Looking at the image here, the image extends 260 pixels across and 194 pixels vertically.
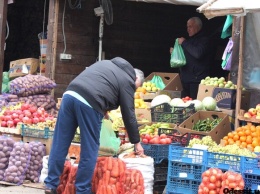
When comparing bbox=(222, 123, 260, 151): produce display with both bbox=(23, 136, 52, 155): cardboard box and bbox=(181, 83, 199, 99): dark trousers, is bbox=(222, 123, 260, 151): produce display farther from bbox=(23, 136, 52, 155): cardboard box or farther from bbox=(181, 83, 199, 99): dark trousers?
bbox=(181, 83, 199, 99): dark trousers

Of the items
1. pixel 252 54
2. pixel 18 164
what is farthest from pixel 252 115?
pixel 18 164

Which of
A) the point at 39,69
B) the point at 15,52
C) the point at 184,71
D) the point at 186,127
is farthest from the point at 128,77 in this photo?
the point at 15,52

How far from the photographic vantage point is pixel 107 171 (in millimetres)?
6715

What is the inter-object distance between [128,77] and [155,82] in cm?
482

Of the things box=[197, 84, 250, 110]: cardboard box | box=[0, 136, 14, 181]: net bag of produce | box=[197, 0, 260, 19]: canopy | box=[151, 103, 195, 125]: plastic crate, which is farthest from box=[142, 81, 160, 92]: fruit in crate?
box=[0, 136, 14, 181]: net bag of produce

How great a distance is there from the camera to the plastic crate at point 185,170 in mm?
6875

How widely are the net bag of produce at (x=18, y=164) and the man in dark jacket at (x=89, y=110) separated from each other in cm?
135

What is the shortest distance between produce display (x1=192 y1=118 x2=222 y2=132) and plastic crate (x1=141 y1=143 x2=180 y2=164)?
1.20m

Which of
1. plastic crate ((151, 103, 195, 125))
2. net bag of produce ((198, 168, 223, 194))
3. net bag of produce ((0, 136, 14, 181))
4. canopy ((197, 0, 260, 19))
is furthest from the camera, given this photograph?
plastic crate ((151, 103, 195, 125))

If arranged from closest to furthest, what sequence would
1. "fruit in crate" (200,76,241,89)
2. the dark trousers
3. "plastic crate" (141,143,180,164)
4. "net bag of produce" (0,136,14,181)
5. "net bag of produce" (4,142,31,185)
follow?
"plastic crate" (141,143,180,164)
"net bag of produce" (4,142,31,185)
"net bag of produce" (0,136,14,181)
"fruit in crate" (200,76,241,89)
the dark trousers

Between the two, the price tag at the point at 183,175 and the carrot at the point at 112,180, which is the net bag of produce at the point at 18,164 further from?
the price tag at the point at 183,175

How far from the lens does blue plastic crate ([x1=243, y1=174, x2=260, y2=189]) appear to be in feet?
21.1

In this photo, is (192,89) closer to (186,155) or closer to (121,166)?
(186,155)

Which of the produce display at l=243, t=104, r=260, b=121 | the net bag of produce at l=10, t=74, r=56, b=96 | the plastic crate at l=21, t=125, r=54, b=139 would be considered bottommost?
the plastic crate at l=21, t=125, r=54, b=139
